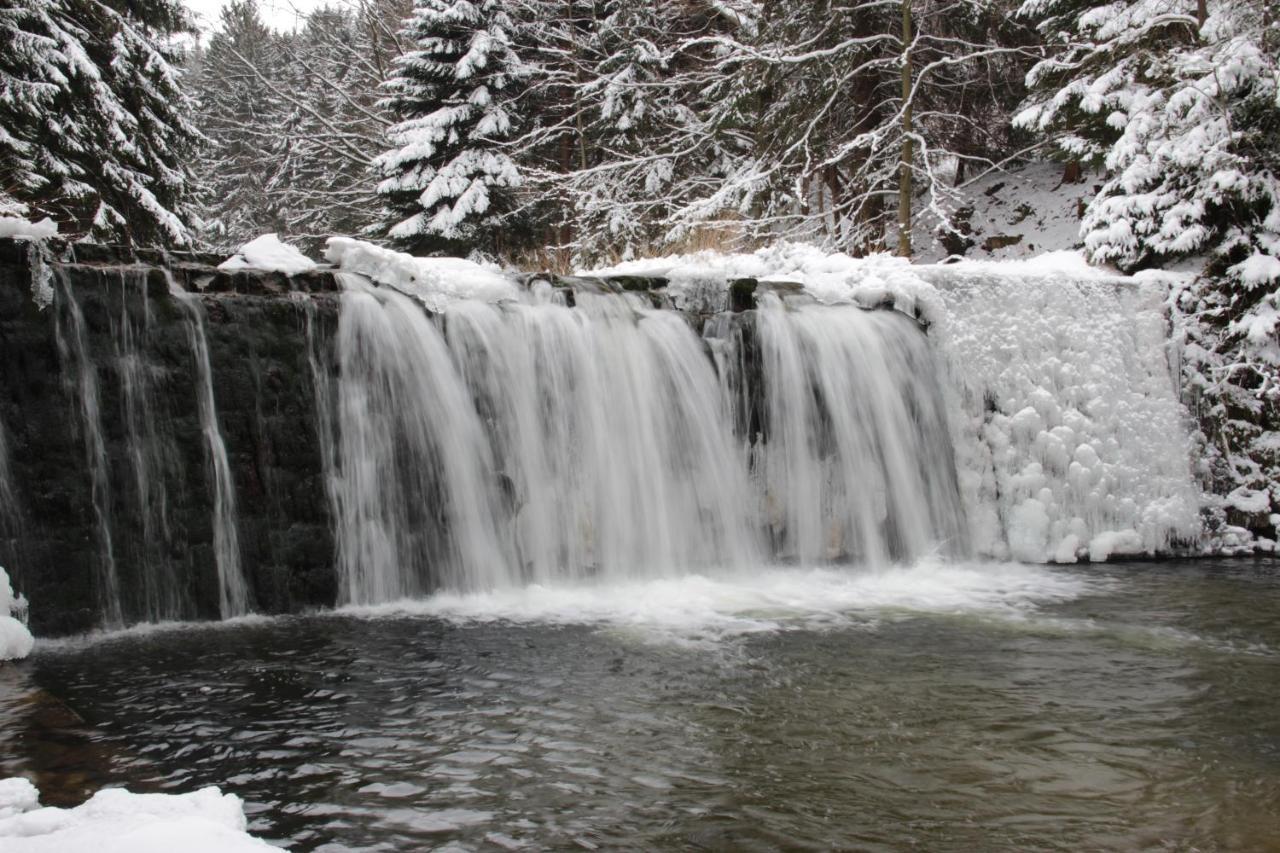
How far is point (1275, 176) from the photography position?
30.0 feet

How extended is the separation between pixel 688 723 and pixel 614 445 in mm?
3593

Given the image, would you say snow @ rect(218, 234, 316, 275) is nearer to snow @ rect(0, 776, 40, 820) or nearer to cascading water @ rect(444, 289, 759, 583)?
cascading water @ rect(444, 289, 759, 583)

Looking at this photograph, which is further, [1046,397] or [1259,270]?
[1259,270]

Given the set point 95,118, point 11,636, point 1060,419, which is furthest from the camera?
point 95,118

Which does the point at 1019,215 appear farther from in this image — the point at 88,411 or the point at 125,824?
the point at 125,824

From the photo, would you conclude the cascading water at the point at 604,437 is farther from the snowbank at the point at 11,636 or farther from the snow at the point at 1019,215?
the snow at the point at 1019,215

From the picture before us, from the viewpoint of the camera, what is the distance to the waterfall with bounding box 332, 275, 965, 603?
6.68m

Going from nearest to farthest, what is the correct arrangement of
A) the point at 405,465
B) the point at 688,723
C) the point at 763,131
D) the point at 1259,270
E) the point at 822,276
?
the point at 688,723 < the point at 405,465 < the point at 1259,270 < the point at 822,276 < the point at 763,131

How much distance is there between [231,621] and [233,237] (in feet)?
92.2

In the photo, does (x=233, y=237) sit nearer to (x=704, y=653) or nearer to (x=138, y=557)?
(x=138, y=557)

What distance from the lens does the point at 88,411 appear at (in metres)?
5.84

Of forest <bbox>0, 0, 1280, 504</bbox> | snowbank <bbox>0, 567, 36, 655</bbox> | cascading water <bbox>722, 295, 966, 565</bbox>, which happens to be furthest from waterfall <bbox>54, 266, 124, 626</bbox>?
cascading water <bbox>722, 295, 966, 565</bbox>

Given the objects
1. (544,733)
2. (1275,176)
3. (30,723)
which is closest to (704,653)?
(544,733)

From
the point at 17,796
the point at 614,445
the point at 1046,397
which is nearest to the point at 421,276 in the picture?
the point at 614,445
